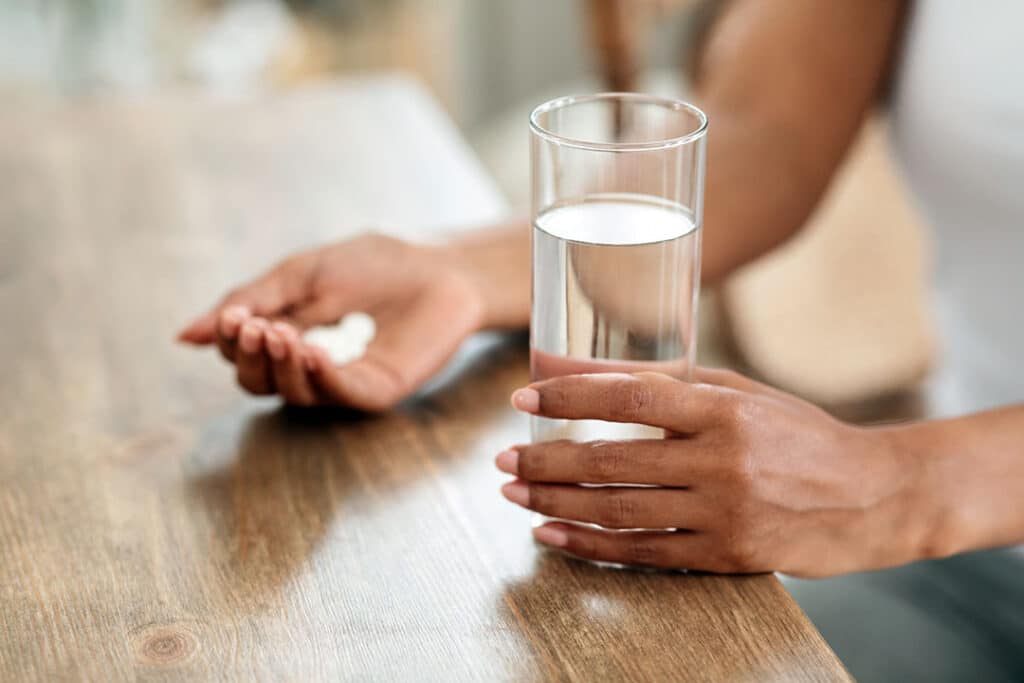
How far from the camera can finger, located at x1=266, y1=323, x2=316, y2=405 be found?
0.71 metres

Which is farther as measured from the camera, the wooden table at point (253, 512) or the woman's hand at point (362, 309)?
the woman's hand at point (362, 309)

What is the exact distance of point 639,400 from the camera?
58 centimetres

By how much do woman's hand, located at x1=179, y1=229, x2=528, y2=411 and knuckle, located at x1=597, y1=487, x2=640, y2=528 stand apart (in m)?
0.21

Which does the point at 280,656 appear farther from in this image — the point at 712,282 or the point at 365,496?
the point at 712,282

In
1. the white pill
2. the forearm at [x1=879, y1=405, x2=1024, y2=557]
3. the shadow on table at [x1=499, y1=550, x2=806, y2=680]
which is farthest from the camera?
the white pill

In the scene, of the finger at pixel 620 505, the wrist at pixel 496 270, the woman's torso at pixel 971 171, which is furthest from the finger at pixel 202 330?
the woman's torso at pixel 971 171

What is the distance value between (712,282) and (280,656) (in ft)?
1.73

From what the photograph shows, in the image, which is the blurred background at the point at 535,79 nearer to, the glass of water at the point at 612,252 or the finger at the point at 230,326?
the finger at the point at 230,326

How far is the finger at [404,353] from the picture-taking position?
0.73 meters

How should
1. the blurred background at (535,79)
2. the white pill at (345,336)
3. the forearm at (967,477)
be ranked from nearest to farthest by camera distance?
the forearm at (967,477)
the white pill at (345,336)
the blurred background at (535,79)

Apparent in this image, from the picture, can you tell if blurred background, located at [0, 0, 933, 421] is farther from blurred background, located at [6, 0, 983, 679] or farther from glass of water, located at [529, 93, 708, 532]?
glass of water, located at [529, 93, 708, 532]

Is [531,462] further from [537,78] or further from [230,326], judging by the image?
[537,78]

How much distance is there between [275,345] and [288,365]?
0.02m

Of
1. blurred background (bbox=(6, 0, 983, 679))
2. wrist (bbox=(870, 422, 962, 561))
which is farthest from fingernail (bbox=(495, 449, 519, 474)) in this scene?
blurred background (bbox=(6, 0, 983, 679))
